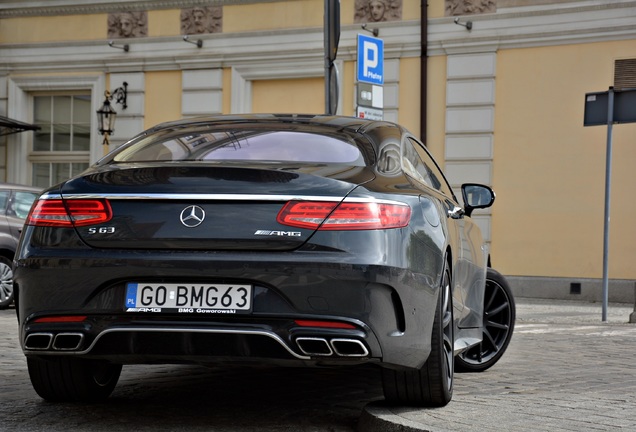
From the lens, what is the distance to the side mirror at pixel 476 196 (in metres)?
7.19

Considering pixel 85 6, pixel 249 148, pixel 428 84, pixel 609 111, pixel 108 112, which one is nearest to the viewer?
pixel 249 148

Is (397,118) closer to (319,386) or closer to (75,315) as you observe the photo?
(319,386)

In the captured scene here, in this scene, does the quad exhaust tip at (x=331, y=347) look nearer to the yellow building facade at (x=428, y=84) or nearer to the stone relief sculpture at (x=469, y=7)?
the yellow building facade at (x=428, y=84)

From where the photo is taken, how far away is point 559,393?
5.89 metres

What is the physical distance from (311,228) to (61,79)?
17.9 m

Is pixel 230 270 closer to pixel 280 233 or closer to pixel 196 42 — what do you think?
pixel 280 233

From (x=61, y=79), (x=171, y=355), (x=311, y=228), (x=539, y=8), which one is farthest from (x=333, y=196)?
(x=61, y=79)

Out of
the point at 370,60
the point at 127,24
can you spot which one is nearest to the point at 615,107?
the point at 370,60

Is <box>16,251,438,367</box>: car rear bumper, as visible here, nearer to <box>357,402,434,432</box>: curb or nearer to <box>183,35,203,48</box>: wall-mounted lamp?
<box>357,402,434,432</box>: curb

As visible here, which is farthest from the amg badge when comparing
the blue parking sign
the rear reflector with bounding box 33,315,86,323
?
the blue parking sign

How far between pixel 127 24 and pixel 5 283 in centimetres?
837

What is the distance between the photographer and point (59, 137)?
2225cm

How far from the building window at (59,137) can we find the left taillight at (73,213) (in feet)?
56.2

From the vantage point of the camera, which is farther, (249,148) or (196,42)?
(196,42)
